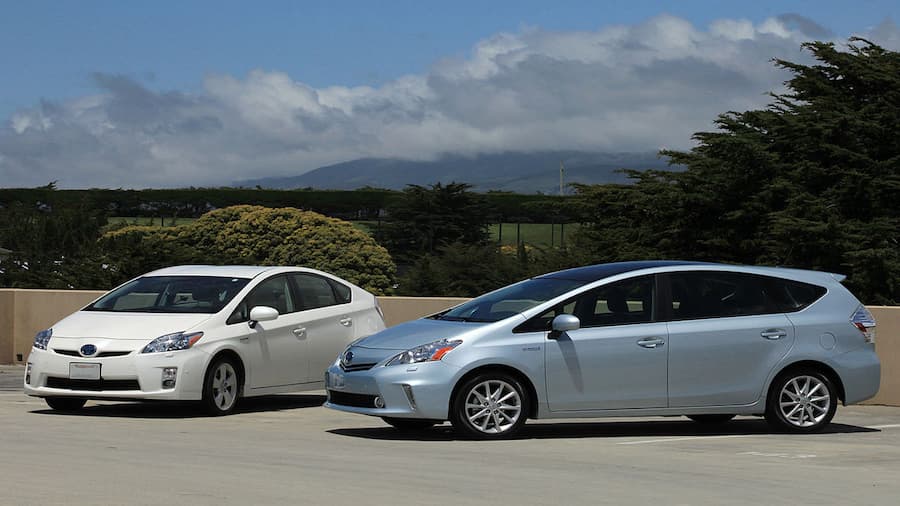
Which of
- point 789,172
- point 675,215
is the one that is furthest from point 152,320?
point 675,215

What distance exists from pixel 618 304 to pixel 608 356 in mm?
567

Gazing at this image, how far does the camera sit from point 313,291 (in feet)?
48.8

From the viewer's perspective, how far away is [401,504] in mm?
7910

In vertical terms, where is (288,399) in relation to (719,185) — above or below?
below

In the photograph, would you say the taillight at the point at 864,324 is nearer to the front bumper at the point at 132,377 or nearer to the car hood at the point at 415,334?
the car hood at the point at 415,334

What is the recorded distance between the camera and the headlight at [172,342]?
13.0m

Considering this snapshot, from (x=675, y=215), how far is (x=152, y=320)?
1433 inches

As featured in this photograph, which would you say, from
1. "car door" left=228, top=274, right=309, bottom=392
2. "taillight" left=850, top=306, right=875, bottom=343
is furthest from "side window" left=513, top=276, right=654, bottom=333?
"car door" left=228, top=274, right=309, bottom=392

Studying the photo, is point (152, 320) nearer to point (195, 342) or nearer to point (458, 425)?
point (195, 342)

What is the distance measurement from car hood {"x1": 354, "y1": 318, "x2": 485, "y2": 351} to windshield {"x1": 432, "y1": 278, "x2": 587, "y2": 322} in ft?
0.81

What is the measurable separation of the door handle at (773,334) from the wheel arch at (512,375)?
214 centimetres

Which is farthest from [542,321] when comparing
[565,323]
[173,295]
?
[173,295]

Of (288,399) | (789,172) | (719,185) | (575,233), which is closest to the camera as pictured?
(288,399)

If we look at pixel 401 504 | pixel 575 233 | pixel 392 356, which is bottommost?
pixel 401 504
